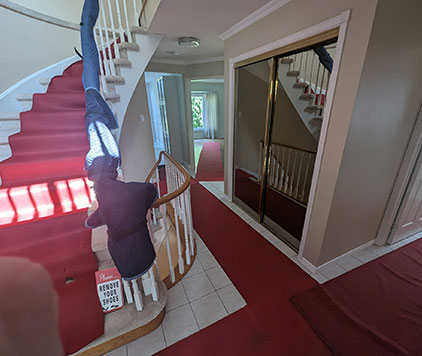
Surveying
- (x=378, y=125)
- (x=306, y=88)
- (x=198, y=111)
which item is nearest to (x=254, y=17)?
(x=306, y=88)

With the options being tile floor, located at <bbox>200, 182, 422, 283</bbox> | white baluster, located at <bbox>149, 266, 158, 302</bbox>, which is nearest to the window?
tile floor, located at <bbox>200, 182, 422, 283</bbox>

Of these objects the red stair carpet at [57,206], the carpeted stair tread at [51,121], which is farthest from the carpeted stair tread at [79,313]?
the carpeted stair tread at [51,121]

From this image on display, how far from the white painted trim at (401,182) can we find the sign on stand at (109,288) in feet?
8.46

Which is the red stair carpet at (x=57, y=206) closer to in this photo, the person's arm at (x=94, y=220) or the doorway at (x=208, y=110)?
the person's arm at (x=94, y=220)

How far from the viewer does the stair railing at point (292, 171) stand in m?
2.81

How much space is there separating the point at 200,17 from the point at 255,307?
278 centimetres

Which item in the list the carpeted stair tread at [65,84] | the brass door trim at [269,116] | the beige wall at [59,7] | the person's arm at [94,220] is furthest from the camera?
the beige wall at [59,7]

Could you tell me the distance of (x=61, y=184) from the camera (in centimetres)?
153

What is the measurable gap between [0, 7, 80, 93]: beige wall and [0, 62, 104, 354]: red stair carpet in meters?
0.61

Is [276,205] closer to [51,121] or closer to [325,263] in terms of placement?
[325,263]

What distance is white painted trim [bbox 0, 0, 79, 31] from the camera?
2.07m

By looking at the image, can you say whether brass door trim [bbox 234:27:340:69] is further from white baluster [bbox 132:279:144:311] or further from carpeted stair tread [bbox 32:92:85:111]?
white baluster [bbox 132:279:144:311]

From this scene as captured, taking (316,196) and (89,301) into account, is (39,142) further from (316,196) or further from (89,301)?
(316,196)

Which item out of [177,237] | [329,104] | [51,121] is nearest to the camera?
[329,104]
